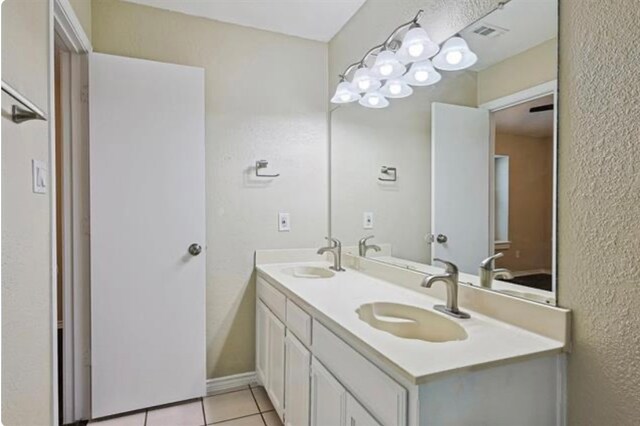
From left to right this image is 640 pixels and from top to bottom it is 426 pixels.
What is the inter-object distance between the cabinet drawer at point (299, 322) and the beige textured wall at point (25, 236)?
0.96 m

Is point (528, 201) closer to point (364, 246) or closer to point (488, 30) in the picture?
point (488, 30)

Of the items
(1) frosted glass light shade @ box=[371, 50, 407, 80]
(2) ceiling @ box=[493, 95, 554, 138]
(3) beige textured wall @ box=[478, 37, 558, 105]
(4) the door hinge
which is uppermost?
(1) frosted glass light shade @ box=[371, 50, 407, 80]

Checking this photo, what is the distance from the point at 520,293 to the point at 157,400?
204cm

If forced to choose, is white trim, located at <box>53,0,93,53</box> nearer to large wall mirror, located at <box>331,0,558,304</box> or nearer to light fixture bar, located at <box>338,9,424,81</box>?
light fixture bar, located at <box>338,9,424,81</box>

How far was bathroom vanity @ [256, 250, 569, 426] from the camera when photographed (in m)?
0.93

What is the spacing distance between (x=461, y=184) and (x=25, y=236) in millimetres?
1678

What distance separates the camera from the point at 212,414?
205 cm

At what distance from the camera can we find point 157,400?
2.09 meters

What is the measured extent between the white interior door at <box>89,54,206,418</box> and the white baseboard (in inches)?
5.1

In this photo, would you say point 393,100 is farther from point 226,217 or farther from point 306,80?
point 226,217

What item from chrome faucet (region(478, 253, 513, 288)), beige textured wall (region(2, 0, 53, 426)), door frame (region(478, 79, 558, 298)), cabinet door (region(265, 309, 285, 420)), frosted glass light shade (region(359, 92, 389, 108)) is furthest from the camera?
frosted glass light shade (region(359, 92, 389, 108))

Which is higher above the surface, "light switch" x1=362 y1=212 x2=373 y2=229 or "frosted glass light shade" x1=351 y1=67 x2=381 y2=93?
"frosted glass light shade" x1=351 y1=67 x2=381 y2=93

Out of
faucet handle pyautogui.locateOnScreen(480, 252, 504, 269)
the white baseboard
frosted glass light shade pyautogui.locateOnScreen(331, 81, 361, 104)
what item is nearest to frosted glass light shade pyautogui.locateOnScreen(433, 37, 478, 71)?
frosted glass light shade pyautogui.locateOnScreen(331, 81, 361, 104)

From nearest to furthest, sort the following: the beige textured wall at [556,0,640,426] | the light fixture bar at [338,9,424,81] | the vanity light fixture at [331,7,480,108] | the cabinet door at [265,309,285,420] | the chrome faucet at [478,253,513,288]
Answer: the beige textured wall at [556,0,640,426] < the chrome faucet at [478,253,513,288] < the vanity light fixture at [331,7,480,108] < the light fixture bar at [338,9,424,81] < the cabinet door at [265,309,285,420]
